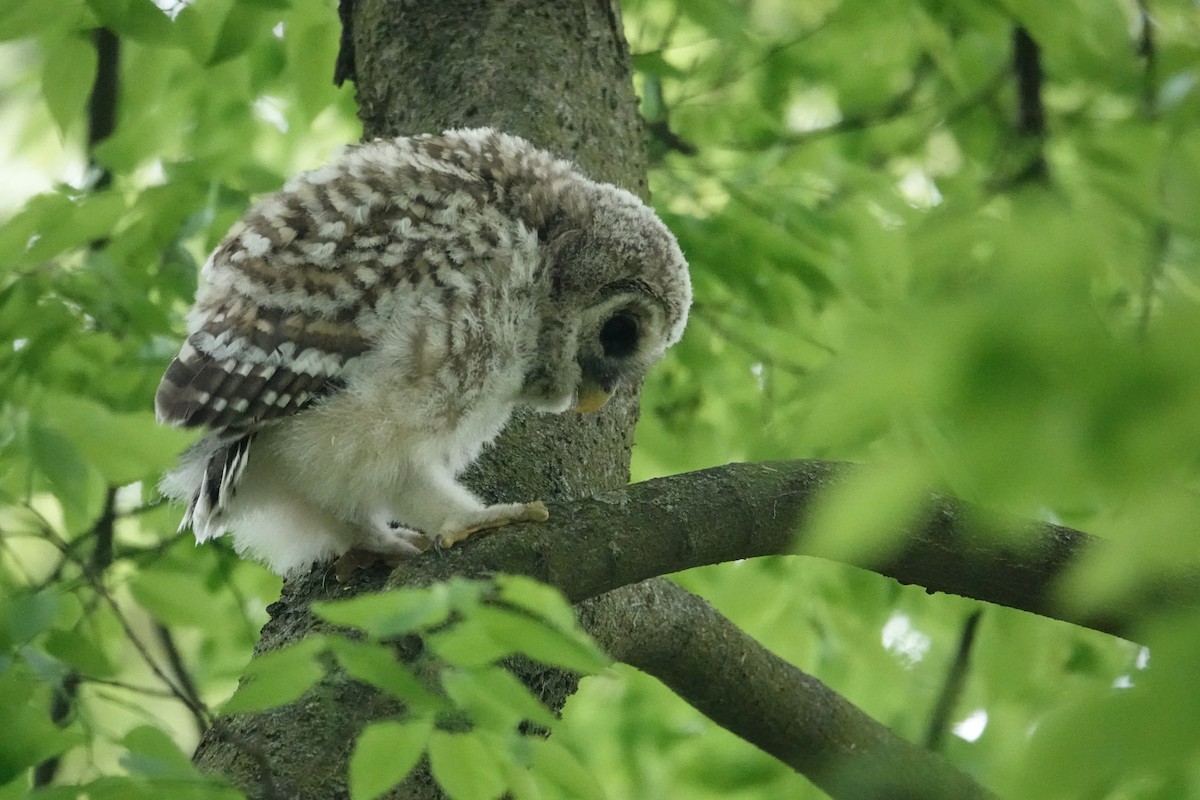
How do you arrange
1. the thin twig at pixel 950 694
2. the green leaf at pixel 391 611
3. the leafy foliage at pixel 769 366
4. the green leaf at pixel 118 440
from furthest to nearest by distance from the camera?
1. the thin twig at pixel 950 694
2. the green leaf at pixel 118 440
3. the green leaf at pixel 391 611
4. the leafy foliage at pixel 769 366

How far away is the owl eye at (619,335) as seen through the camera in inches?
101

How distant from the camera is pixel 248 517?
246cm

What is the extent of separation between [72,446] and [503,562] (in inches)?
22.7

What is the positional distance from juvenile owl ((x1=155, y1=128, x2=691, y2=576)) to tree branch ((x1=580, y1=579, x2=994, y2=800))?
15.0 inches

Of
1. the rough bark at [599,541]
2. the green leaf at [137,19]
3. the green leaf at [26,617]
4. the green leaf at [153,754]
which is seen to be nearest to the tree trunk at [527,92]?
the rough bark at [599,541]

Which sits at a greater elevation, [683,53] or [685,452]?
[683,53]

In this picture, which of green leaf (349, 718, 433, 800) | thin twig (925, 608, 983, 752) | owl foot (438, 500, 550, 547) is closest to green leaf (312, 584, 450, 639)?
green leaf (349, 718, 433, 800)

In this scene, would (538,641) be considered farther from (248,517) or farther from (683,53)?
(683,53)

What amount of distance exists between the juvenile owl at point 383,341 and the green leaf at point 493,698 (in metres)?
0.66

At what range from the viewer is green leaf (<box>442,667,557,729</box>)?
129 cm

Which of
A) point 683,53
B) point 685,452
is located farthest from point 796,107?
point 685,452

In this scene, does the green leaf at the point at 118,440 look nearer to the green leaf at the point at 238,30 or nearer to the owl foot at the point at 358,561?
the owl foot at the point at 358,561

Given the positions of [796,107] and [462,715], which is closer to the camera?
[462,715]

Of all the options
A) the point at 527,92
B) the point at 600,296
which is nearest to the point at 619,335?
the point at 600,296
